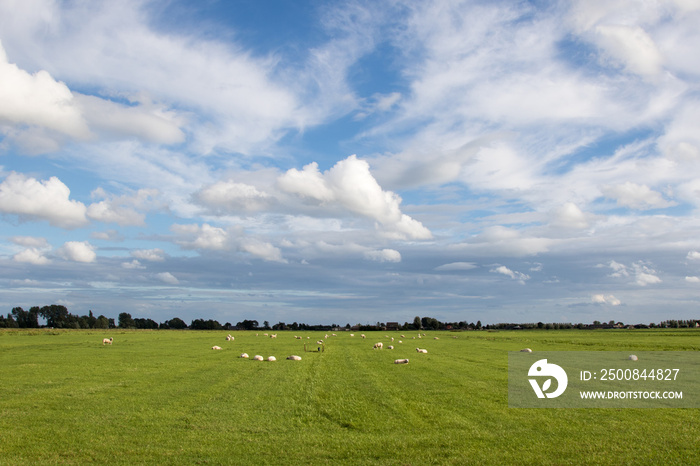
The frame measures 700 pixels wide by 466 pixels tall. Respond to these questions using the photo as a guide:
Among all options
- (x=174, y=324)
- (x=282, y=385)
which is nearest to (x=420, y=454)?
(x=282, y=385)

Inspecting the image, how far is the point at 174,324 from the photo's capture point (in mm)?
178875

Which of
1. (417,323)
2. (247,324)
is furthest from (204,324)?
(417,323)

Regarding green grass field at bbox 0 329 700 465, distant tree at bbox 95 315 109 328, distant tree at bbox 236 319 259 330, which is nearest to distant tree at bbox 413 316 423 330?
distant tree at bbox 236 319 259 330

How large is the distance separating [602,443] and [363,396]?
7.51 meters

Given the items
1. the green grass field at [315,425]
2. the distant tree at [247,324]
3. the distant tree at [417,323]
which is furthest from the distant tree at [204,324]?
the green grass field at [315,425]

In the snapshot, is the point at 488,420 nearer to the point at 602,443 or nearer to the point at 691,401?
the point at 602,443
